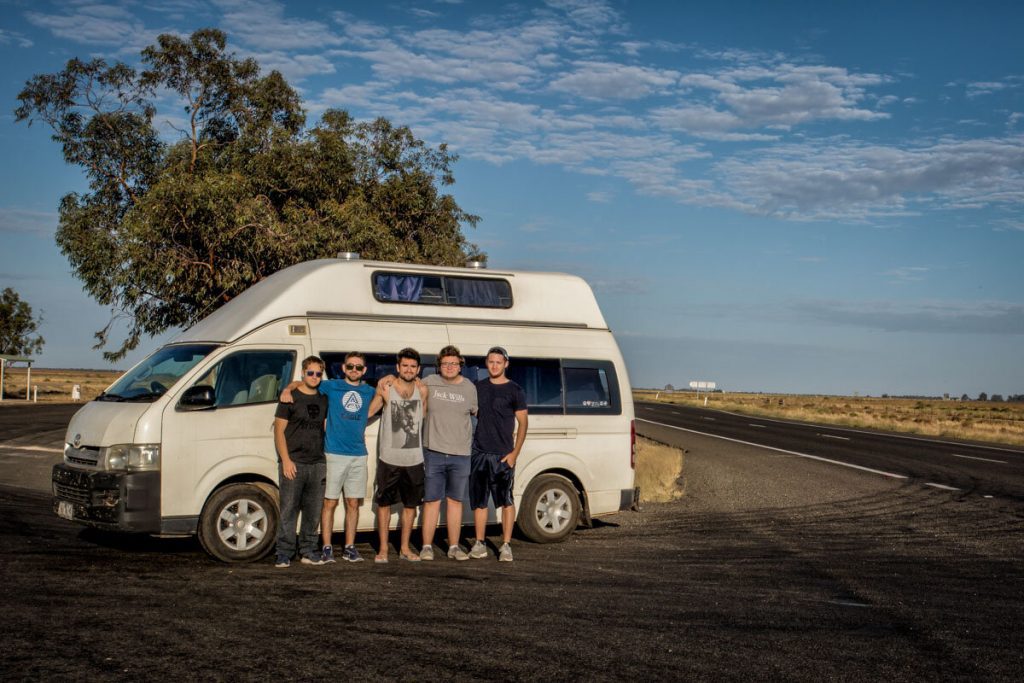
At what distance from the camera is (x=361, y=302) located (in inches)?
400

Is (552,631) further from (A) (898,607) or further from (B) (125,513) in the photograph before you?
(B) (125,513)

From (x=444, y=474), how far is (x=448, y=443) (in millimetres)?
333

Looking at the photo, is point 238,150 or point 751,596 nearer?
point 751,596

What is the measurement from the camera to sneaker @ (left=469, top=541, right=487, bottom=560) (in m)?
9.73

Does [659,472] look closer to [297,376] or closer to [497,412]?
[497,412]

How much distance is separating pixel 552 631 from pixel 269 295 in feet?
15.6

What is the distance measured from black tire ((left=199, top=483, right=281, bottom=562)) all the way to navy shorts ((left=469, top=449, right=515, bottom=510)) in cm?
185

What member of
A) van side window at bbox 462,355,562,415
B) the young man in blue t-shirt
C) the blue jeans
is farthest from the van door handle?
the blue jeans

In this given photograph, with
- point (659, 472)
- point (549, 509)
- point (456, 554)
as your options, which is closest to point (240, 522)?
point (456, 554)

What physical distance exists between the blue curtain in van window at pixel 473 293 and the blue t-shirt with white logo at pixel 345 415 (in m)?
1.84

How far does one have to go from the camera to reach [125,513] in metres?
8.68

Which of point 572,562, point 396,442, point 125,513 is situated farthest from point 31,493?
point 572,562

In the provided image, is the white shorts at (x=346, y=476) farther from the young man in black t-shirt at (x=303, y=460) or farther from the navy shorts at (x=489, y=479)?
the navy shorts at (x=489, y=479)

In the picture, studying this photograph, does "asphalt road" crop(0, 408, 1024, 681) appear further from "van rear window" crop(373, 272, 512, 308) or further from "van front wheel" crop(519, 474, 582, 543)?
"van rear window" crop(373, 272, 512, 308)
